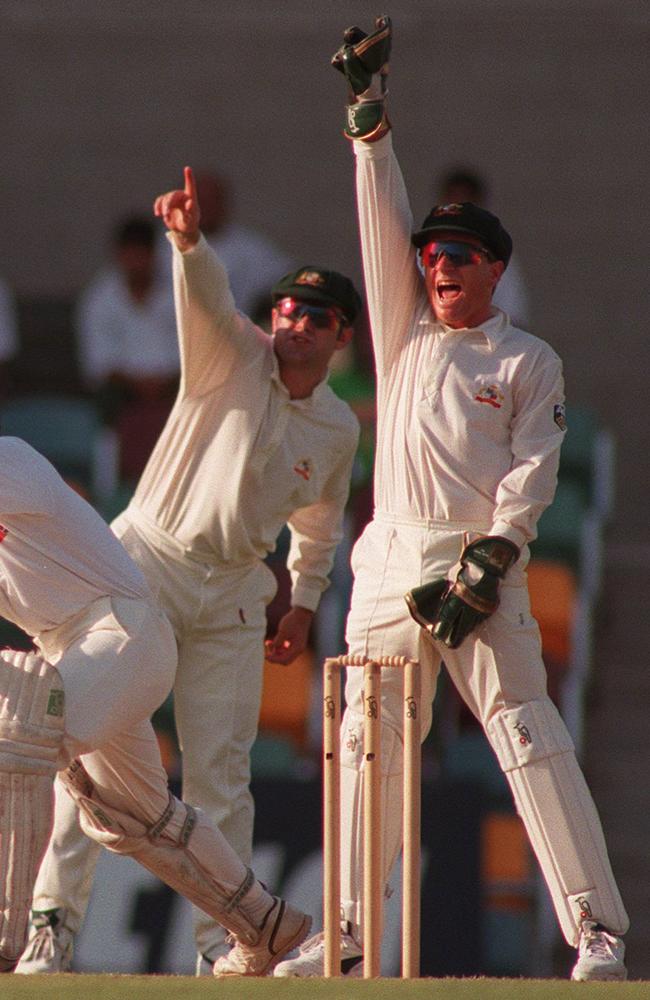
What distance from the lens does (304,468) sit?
530 cm

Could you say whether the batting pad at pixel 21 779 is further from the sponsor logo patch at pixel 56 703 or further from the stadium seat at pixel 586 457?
the stadium seat at pixel 586 457

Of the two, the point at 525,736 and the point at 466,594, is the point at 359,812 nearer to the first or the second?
the point at 525,736

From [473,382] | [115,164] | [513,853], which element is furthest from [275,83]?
[473,382]

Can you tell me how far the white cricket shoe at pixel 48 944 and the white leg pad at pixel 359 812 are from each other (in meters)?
0.74

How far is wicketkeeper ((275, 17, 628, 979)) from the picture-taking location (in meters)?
4.39

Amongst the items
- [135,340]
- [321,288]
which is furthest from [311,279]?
[135,340]

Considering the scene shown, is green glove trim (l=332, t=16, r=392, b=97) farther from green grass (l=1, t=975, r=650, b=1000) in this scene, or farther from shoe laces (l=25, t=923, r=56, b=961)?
shoe laces (l=25, t=923, r=56, b=961)

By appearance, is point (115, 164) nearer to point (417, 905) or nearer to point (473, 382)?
point (473, 382)

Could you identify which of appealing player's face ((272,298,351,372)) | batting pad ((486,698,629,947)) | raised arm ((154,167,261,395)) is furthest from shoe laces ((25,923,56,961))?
appealing player's face ((272,298,351,372))

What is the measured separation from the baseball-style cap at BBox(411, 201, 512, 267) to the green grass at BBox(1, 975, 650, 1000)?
1.52 metres

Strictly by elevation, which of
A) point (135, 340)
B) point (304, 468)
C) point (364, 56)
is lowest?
point (304, 468)

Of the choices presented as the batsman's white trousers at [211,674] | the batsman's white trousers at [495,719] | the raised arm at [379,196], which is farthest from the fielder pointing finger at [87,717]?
the raised arm at [379,196]

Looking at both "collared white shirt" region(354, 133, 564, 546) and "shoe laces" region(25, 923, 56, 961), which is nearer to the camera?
"collared white shirt" region(354, 133, 564, 546)

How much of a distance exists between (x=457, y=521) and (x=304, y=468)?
2.85 ft
